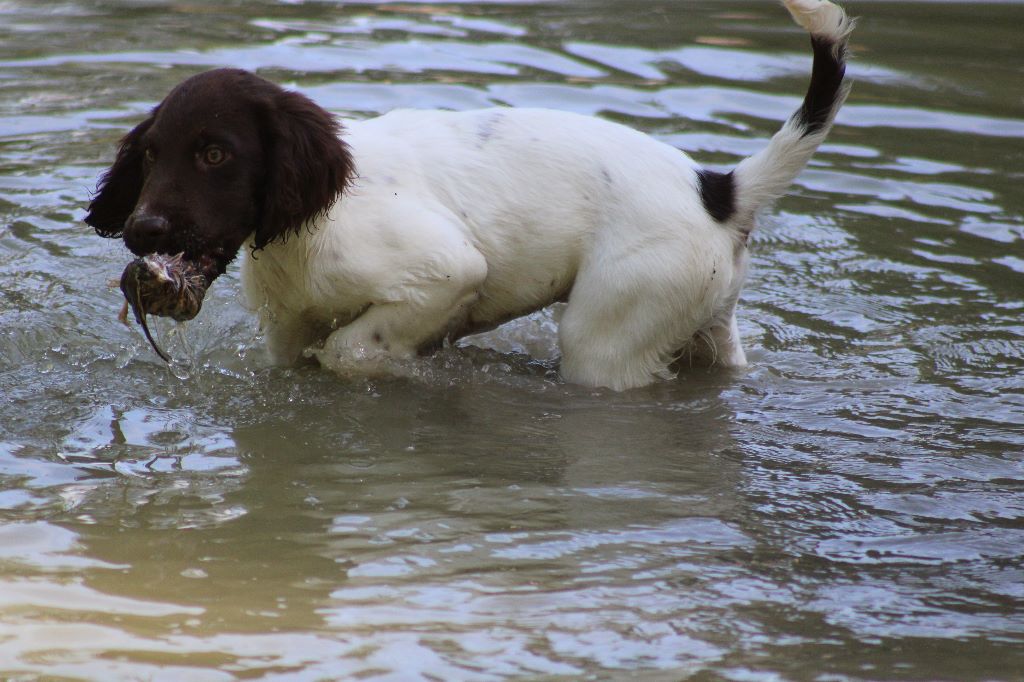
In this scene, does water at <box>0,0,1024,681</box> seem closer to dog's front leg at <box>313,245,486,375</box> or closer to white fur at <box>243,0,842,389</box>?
dog's front leg at <box>313,245,486,375</box>

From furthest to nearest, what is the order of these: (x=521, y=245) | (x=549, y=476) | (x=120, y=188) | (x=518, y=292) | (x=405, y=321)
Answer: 1. (x=518, y=292)
2. (x=521, y=245)
3. (x=405, y=321)
4. (x=120, y=188)
5. (x=549, y=476)

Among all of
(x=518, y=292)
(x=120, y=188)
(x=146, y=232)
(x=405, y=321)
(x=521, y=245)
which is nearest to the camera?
(x=146, y=232)

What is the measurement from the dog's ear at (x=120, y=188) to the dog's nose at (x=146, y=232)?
0.50 metres

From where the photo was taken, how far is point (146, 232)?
411cm

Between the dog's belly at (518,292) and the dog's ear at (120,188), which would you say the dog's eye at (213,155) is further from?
the dog's belly at (518,292)

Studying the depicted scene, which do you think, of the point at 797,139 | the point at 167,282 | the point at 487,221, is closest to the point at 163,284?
the point at 167,282

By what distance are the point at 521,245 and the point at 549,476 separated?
1.03 metres

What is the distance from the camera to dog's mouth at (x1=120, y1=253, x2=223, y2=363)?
4.16 metres

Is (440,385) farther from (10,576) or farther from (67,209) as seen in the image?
(67,209)

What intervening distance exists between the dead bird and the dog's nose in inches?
1.3

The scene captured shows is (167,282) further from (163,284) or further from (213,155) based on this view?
(213,155)

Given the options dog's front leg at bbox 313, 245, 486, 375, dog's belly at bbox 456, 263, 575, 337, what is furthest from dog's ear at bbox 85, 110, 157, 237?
dog's belly at bbox 456, 263, 575, 337

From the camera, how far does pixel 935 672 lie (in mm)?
3016

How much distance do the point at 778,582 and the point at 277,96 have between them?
234 cm
